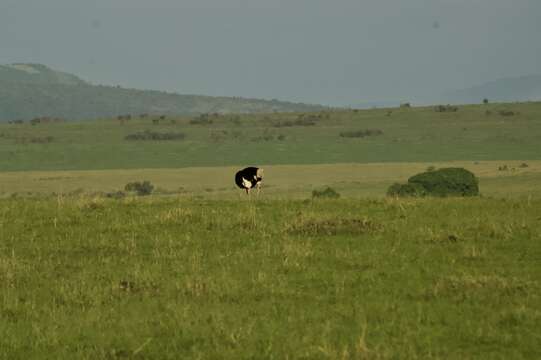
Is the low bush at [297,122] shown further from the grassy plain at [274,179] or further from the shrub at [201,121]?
the grassy plain at [274,179]

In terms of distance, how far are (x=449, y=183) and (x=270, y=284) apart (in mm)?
34806

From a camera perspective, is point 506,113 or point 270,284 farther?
point 506,113

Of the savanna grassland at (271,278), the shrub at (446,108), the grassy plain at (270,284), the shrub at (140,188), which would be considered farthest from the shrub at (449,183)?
the shrub at (446,108)

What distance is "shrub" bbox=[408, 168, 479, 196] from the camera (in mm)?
45344

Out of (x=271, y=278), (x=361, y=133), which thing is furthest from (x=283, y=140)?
(x=271, y=278)

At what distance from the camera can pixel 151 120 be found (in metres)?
139

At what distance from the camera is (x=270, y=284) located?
40.4 ft

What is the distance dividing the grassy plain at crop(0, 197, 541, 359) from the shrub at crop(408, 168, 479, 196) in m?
26.0

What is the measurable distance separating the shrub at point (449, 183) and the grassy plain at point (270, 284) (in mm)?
25999

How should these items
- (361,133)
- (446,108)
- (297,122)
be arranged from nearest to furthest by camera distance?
1. (361,133)
2. (297,122)
3. (446,108)

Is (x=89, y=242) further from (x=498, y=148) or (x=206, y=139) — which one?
(x=206, y=139)

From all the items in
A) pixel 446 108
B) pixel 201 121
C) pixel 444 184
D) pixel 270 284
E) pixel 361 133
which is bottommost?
pixel 444 184

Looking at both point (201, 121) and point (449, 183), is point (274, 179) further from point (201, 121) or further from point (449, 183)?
point (201, 121)

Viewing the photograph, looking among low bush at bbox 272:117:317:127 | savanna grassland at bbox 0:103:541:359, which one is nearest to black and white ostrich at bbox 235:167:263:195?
savanna grassland at bbox 0:103:541:359
